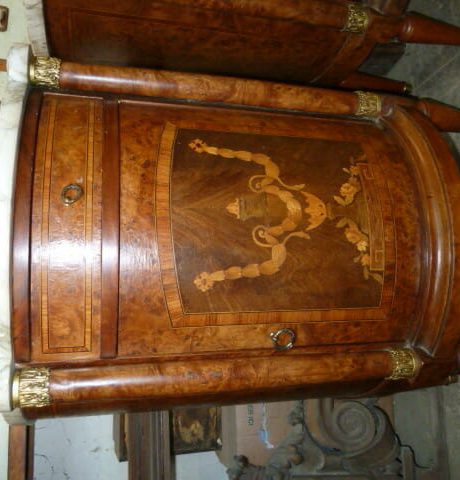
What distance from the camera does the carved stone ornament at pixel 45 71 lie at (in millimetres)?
1480

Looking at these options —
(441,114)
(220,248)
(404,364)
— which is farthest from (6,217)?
(441,114)

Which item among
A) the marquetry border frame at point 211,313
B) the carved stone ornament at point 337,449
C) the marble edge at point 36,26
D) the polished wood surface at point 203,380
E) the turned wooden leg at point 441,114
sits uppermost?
the marble edge at point 36,26

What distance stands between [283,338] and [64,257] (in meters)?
0.66

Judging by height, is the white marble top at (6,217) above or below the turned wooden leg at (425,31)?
below

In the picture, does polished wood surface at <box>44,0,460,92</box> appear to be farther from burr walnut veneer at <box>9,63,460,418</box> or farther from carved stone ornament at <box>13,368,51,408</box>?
carved stone ornament at <box>13,368,51,408</box>

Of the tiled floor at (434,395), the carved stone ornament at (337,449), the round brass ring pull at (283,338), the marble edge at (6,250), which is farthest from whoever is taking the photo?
the carved stone ornament at (337,449)

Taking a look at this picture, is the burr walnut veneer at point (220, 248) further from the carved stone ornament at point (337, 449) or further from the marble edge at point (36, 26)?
the carved stone ornament at point (337, 449)

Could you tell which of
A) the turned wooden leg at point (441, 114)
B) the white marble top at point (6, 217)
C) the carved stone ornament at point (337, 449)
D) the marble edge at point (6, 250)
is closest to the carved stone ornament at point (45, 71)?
the white marble top at point (6, 217)

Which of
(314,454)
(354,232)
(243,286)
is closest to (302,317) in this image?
(243,286)

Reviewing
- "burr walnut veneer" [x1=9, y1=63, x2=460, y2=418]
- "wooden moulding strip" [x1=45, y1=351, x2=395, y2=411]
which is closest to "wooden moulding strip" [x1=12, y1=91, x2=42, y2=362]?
"burr walnut veneer" [x1=9, y1=63, x2=460, y2=418]

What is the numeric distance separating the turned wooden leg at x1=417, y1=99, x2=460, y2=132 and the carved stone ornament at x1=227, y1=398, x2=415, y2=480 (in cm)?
131

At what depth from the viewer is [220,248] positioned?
1.37m

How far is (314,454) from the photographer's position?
2307 mm

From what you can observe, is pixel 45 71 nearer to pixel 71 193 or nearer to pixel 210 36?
pixel 71 193
